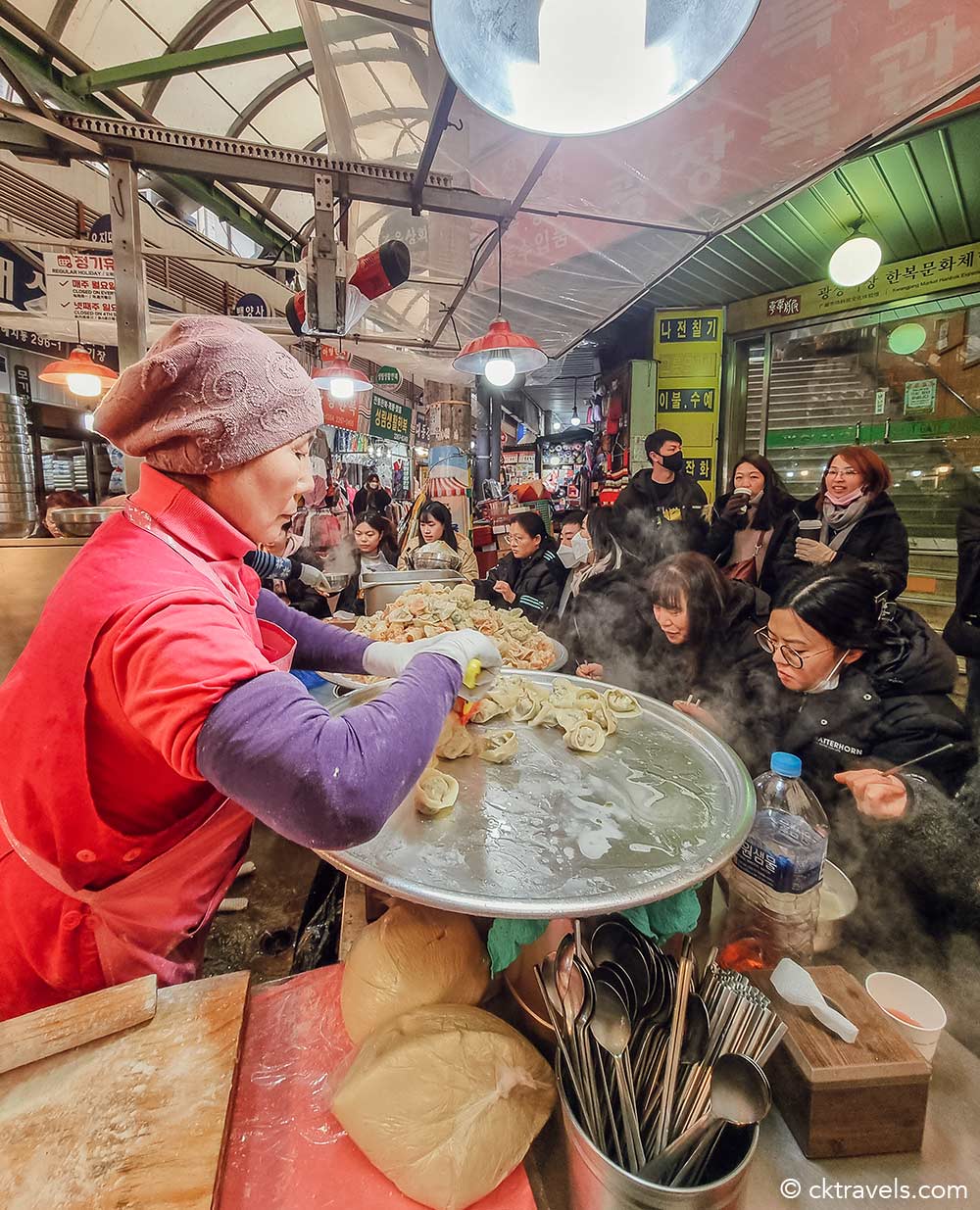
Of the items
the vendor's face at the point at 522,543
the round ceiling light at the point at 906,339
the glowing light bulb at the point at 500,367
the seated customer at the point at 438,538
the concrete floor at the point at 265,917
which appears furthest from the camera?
the round ceiling light at the point at 906,339

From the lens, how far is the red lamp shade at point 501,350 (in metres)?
4.48

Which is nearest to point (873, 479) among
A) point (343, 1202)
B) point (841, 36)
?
point (841, 36)

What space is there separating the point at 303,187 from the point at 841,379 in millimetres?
7531

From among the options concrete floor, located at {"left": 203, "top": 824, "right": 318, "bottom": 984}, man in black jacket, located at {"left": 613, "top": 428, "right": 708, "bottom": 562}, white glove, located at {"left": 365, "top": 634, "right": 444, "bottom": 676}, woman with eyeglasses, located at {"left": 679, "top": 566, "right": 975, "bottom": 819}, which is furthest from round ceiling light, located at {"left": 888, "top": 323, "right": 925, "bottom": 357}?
concrete floor, located at {"left": 203, "top": 824, "right": 318, "bottom": 984}

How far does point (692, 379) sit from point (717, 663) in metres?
7.61

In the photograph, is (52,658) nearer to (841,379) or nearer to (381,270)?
(381,270)

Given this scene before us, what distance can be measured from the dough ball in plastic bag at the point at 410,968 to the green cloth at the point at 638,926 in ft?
0.26

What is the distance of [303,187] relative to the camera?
344 centimetres

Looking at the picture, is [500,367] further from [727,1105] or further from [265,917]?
[727,1105]

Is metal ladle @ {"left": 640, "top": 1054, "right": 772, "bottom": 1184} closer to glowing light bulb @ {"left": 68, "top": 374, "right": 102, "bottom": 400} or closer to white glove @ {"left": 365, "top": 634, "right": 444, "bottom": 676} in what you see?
white glove @ {"left": 365, "top": 634, "right": 444, "bottom": 676}

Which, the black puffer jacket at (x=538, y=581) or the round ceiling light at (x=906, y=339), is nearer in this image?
the black puffer jacket at (x=538, y=581)

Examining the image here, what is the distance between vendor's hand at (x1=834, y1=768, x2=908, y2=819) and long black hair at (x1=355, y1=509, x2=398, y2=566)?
5.79 meters

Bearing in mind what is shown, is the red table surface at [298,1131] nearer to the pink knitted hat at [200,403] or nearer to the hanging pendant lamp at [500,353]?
the pink knitted hat at [200,403]

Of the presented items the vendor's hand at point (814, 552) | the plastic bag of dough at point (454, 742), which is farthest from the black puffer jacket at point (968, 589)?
the plastic bag of dough at point (454, 742)
